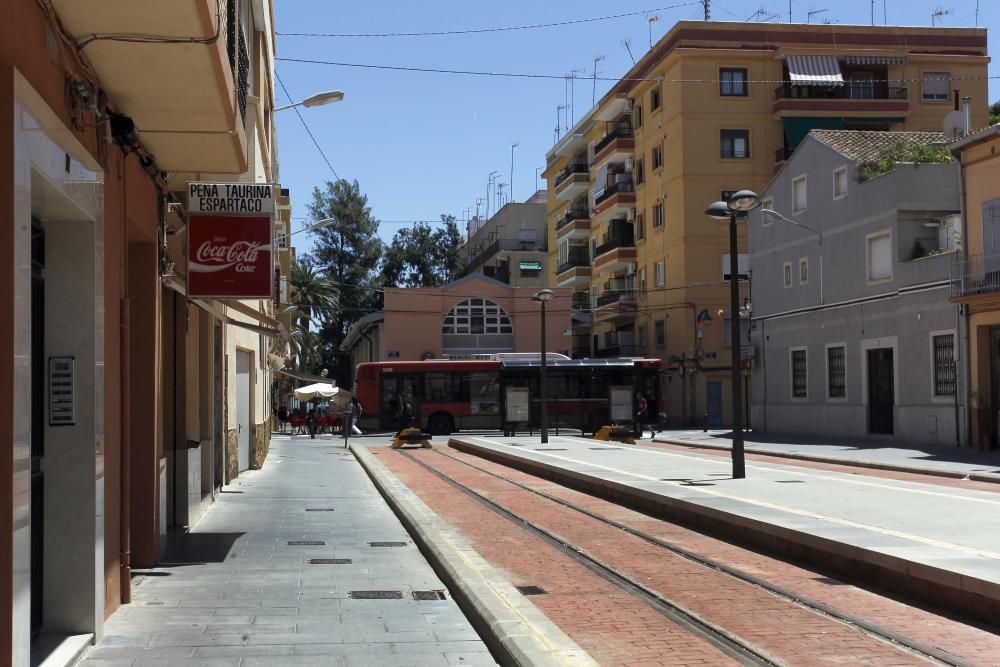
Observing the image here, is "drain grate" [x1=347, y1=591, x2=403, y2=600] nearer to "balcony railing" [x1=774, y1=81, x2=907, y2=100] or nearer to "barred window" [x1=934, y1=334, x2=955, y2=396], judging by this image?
"barred window" [x1=934, y1=334, x2=955, y2=396]

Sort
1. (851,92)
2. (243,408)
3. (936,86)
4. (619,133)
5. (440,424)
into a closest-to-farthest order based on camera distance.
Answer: (243,408) → (440,424) → (851,92) → (936,86) → (619,133)

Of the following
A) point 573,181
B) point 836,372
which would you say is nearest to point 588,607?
point 836,372

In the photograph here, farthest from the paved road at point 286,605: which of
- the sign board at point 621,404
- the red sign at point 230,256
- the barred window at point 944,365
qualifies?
the sign board at point 621,404

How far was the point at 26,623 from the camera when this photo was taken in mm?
5539

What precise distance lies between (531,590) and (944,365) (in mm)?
25084

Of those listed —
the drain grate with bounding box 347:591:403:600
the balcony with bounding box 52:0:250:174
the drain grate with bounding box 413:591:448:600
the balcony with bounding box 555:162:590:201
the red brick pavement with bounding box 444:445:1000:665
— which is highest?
the balcony with bounding box 555:162:590:201

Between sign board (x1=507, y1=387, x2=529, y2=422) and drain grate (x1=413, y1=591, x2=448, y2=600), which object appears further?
sign board (x1=507, y1=387, x2=529, y2=422)

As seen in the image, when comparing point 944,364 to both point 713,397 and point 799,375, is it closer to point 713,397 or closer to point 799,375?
point 799,375

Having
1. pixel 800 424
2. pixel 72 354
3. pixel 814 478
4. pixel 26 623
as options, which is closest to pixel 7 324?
pixel 26 623

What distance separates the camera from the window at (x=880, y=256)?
115 feet

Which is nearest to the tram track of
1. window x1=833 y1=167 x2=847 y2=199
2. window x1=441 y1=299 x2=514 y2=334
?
window x1=833 y1=167 x2=847 y2=199

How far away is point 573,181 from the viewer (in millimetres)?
72375

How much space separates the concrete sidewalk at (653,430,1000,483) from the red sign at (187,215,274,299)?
15.2m

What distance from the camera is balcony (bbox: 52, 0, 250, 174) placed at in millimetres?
6773
